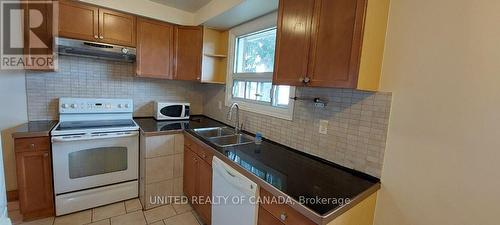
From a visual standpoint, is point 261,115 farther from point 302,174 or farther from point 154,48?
point 154,48

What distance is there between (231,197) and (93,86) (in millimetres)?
2125

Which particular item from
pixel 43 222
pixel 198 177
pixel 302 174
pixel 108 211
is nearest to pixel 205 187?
pixel 198 177

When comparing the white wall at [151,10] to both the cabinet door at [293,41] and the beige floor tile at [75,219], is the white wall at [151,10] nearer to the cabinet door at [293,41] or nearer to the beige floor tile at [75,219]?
the cabinet door at [293,41]

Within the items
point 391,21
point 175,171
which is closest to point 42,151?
point 175,171

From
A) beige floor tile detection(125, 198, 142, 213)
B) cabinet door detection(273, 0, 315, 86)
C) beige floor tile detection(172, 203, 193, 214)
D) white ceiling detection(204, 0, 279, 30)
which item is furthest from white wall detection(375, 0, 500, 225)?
beige floor tile detection(125, 198, 142, 213)

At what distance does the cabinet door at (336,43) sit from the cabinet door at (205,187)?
3.73 ft

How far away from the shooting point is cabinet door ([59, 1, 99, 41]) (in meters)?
1.96

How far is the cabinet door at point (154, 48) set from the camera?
2377mm

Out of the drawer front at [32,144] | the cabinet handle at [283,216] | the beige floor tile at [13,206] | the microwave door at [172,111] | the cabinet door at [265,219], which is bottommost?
the beige floor tile at [13,206]

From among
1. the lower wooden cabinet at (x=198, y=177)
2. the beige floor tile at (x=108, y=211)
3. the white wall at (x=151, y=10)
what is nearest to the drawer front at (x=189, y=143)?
the lower wooden cabinet at (x=198, y=177)

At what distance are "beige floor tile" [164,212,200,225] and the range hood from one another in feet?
5.73

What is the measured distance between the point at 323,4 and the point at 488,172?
1.09 m

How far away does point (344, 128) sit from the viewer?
1.44 meters

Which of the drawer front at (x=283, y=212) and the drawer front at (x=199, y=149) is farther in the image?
the drawer front at (x=199, y=149)
